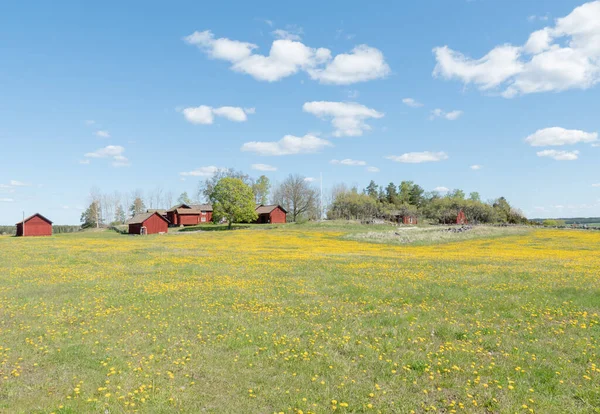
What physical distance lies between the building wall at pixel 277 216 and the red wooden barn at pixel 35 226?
56.5m

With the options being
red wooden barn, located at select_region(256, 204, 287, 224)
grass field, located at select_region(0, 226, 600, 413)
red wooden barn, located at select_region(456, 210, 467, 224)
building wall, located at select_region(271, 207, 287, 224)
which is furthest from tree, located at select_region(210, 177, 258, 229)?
red wooden barn, located at select_region(456, 210, 467, 224)

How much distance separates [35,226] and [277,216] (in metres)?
60.9

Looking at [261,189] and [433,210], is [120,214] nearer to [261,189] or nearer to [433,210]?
[261,189]

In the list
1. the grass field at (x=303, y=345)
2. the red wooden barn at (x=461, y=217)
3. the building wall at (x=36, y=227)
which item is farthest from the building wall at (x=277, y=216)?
the grass field at (x=303, y=345)

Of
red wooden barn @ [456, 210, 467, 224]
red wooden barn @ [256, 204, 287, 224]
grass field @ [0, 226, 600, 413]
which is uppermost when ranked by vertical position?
red wooden barn @ [256, 204, 287, 224]

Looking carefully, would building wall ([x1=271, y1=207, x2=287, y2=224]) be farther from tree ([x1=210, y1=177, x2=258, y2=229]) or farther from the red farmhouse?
the red farmhouse

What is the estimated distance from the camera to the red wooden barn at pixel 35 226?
76219 millimetres

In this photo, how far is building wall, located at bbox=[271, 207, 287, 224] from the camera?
4363 inches

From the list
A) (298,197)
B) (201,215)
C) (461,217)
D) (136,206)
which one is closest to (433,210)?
(461,217)

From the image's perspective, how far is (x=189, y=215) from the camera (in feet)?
380

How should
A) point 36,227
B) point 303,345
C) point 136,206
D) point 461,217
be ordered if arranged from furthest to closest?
point 136,206
point 461,217
point 36,227
point 303,345

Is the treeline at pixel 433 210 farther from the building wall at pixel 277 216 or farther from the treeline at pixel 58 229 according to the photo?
the treeline at pixel 58 229

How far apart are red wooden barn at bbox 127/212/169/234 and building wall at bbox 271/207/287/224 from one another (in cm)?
3412

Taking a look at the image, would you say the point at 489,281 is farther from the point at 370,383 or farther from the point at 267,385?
the point at 267,385
